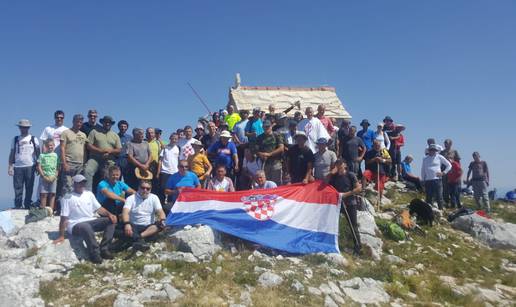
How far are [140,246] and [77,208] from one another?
1782 mm

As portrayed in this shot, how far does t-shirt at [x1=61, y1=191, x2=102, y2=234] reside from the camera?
9680 millimetres


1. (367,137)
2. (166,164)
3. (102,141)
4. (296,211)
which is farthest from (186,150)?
(367,137)

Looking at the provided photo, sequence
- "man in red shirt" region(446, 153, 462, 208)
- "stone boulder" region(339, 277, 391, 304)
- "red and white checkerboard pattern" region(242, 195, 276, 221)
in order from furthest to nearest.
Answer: "man in red shirt" region(446, 153, 462, 208) → "red and white checkerboard pattern" region(242, 195, 276, 221) → "stone boulder" region(339, 277, 391, 304)

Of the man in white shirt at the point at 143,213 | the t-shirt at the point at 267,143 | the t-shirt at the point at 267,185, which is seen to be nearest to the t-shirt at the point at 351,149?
the t-shirt at the point at 267,143

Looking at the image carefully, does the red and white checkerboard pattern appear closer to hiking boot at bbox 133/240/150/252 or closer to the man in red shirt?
hiking boot at bbox 133/240/150/252

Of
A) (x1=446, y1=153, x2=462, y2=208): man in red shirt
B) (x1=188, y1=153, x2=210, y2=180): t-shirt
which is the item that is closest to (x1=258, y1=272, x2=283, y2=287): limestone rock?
(x1=188, y1=153, x2=210, y2=180): t-shirt

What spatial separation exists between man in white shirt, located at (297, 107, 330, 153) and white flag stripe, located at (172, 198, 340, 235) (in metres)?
2.92

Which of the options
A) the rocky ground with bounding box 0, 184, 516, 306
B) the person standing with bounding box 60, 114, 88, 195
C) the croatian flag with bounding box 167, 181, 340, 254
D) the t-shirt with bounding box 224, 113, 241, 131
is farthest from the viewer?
the t-shirt with bounding box 224, 113, 241, 131

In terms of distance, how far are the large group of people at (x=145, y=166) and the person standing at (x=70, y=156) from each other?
0.09 feet

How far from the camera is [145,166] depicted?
12.0 m

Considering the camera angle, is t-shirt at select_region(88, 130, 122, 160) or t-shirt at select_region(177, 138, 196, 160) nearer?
t-shirt at select_region(88, 130, 122, 160)

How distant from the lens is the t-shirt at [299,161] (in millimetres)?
11969

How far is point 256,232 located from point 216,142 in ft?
11.6

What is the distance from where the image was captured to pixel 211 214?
1094 cm
